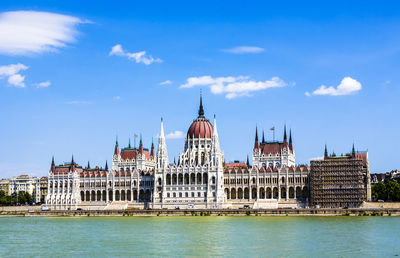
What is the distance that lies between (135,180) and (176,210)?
26812mm

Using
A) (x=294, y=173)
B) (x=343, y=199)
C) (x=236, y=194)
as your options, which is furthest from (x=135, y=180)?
(x=343, y=199)

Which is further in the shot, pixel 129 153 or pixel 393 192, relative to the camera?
pixel 129 153

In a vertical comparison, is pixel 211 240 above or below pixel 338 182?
below

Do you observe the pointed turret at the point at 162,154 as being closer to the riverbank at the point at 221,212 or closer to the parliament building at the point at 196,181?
the parliament building at the point at 196,181

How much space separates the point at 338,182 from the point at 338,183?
0.23m

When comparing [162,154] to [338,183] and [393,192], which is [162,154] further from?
[393,192]

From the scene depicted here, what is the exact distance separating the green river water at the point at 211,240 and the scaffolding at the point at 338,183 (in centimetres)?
4241

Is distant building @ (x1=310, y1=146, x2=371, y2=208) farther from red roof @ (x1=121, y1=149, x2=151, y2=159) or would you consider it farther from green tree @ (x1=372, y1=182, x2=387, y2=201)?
red roof @ (x1=121, y1=149, x2=151, y2=159)

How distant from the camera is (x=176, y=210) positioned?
131 metres

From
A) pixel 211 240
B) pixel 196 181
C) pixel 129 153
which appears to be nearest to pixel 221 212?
pixel 196 181

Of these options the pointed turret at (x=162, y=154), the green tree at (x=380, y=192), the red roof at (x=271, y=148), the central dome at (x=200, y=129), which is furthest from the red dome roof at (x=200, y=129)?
the green tree at (x=380, y=192)

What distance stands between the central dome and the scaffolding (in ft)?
107

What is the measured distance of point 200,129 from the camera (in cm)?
15838

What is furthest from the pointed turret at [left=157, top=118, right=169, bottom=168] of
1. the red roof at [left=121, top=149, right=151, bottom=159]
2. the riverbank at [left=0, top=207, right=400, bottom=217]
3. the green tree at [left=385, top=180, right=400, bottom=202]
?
the green tree at [left=385, top=180, right=400, bottom=202]
